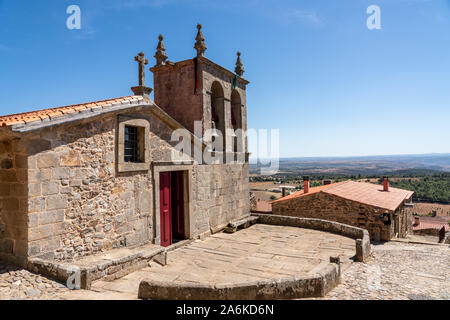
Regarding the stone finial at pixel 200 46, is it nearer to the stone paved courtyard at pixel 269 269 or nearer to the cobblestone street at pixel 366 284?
the stone paved courtyard at pixel 269 269

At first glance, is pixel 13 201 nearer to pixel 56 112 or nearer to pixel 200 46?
pixel 56 112

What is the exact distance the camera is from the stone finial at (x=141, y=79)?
799 centimetres

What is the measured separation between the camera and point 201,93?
31.8 ft

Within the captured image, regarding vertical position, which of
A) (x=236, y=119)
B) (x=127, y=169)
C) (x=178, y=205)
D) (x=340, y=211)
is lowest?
(x=340, y=211)

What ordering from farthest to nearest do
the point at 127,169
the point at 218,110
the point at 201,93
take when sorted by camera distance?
the point at 218,110 < the point at 201,93 < the point at 127,169

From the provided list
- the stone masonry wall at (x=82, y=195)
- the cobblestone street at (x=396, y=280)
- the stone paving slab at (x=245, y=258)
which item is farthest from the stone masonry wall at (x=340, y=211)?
the stone masonry wall at (x=82, y=195)

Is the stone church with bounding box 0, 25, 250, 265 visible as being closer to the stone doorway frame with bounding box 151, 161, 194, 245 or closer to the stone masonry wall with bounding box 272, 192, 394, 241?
the stone doorway frame with bounding box 151, 161, 194, 245

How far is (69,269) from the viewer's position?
15.7 ft

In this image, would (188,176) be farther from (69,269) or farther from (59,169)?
(69,269)

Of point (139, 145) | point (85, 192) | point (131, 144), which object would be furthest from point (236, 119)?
point (85, 192)

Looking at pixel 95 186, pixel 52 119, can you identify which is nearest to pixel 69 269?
pixel 95 186

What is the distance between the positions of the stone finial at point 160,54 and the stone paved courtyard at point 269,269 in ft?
21.5

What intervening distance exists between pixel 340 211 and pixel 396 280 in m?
10.2

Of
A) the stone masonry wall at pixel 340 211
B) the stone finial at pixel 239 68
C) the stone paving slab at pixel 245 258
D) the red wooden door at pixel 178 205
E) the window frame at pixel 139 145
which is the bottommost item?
the stone masonry wall at pixel 340 211
